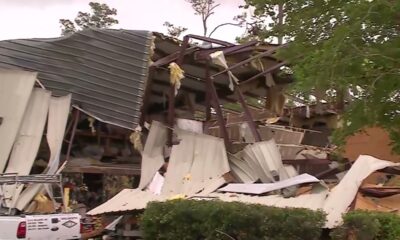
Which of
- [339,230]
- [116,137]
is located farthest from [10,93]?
[339,230]

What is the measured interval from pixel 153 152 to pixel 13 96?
376 cm

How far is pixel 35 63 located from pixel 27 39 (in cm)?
94

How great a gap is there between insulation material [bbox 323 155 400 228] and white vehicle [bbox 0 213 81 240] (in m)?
4.42

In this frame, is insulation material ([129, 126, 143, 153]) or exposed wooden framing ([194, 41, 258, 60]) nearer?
exposed wooden framing ([194, 41, 258, 60])

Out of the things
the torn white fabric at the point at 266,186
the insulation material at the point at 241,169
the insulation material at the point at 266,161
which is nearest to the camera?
the torn white fabric at the point at 266,186

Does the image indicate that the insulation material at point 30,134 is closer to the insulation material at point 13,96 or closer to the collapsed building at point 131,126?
the collapsed building at point 131,126

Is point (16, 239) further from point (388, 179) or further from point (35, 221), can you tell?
point (388, 179)

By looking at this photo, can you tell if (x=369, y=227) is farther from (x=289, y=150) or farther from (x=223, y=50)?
(x=289, y=150)

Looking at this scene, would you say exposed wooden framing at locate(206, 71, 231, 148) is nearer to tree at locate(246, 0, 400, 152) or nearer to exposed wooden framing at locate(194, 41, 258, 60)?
exposed wooden framing at locate(194, 41, 258, 60)

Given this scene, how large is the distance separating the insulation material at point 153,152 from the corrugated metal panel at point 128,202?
69 centimetres

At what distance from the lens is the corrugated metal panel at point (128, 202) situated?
1409 cm

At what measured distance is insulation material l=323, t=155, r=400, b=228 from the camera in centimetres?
1072

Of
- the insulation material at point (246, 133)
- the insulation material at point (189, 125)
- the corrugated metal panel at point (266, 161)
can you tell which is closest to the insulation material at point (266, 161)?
the corrugated metal panel at point (266, 161)

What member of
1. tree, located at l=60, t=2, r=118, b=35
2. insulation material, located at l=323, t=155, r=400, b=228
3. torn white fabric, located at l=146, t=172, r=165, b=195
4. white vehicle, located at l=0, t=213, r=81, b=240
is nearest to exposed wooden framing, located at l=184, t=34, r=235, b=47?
torn white fabric, located at l=146, t=172, r=165, b=195
